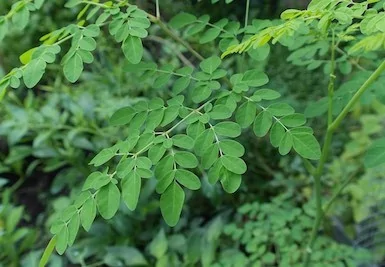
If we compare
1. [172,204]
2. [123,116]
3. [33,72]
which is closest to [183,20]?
[123,116]

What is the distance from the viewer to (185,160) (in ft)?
3.33

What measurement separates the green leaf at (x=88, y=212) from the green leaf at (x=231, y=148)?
0.24m

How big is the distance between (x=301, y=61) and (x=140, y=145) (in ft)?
1.97

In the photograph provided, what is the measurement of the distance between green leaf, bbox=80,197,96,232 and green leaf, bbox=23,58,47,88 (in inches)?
9.2

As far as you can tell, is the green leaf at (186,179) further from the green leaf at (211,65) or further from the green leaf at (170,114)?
the green leaf at (211,65)

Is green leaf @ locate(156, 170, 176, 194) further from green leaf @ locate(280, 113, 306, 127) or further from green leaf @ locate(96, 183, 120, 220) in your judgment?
green leaf @ locate(280, 113, 306, 127)

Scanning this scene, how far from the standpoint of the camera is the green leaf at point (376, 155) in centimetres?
110

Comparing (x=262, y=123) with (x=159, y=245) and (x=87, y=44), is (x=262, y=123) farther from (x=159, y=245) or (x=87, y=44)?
(x=159, y=245)

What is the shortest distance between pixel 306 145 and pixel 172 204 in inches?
10.4

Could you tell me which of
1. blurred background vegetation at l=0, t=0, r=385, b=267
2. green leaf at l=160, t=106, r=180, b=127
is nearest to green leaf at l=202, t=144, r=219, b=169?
green leaf at l=160, t=106, r=180, b=127

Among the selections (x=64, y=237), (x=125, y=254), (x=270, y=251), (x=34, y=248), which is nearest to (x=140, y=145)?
(x=64, y=237)

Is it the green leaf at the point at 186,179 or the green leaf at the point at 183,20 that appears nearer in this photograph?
the green leaf at the point at 186,179

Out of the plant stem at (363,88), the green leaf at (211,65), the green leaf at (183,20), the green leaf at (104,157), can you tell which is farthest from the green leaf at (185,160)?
the green leaf at (183,20)

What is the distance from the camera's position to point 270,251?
65.7 inches
